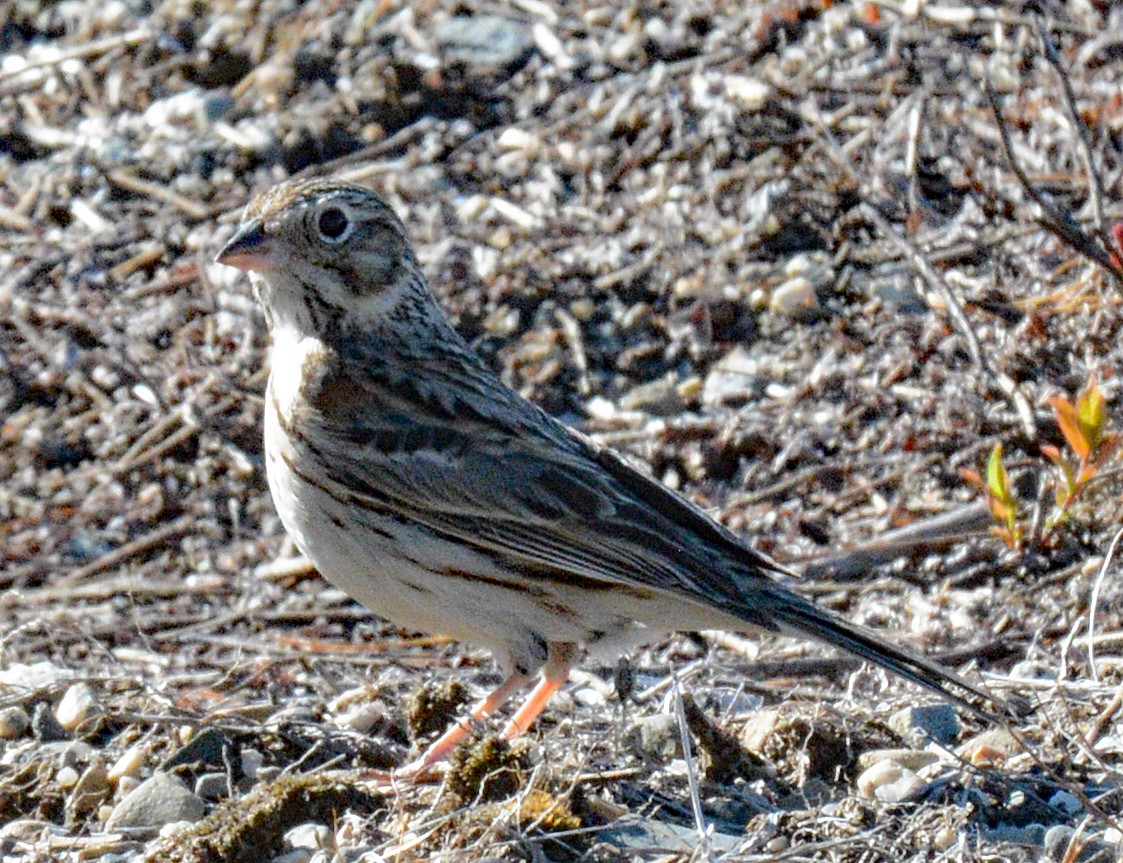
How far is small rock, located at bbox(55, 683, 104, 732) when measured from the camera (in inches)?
221

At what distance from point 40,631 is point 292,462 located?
226 cm

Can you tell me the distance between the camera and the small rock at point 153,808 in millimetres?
4973

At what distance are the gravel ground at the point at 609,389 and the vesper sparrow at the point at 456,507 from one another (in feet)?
0.82

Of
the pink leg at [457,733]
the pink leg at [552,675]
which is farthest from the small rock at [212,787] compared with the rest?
the pink leg at [552,675]

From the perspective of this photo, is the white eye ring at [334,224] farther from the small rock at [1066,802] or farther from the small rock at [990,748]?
the small rock at [1066,802]

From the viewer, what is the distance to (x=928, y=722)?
557 cm

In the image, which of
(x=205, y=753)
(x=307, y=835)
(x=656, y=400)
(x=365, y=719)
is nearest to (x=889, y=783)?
(x=307, y=835)

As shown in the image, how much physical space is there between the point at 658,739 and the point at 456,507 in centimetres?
91

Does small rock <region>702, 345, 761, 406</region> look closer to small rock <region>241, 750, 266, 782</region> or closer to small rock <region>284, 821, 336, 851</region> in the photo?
small rock <region>241, 750, 266, 782</region>

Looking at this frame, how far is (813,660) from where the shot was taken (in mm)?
6398

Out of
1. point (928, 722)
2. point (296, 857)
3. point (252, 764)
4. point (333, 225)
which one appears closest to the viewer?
point (296, 857)

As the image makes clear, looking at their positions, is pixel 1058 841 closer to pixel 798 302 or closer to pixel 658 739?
pixel 658 739

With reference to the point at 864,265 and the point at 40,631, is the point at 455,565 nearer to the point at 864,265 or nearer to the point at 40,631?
the point at 40,631

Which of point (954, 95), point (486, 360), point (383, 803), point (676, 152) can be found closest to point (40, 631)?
point (486, 360)
